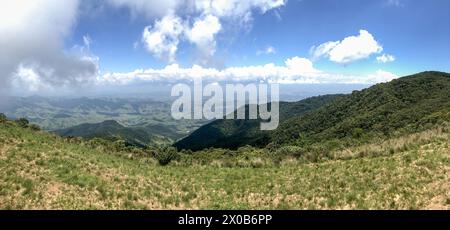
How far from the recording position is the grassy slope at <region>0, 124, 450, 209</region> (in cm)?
1705

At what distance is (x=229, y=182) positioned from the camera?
74.6 feet

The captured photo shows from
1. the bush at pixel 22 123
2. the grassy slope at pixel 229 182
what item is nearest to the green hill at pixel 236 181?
the grassy slope at pixel 229 182

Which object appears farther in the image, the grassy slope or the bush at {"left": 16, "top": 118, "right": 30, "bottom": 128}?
the bush at {"left": 16, "top": 118, "right": 30, "bottom": 128}

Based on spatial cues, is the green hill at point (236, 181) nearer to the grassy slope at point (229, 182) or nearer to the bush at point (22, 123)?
the grassy slope at point (229, 182)

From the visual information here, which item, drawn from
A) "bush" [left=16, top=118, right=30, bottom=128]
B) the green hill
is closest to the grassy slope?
the green hill

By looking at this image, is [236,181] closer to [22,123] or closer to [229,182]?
[229,182]

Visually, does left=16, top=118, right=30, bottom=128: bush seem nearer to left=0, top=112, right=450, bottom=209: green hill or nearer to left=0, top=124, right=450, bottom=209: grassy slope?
left=0, top=112, right=450, bottom=209: green hill

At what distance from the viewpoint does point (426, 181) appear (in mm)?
17312

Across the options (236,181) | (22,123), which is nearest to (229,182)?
(236,181)

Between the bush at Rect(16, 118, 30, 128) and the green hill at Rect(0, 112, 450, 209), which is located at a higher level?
the bush at Rect(16, 118, 30, 128)

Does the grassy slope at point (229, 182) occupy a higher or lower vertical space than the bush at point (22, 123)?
lower

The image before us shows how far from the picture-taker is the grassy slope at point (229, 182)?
671 inches
